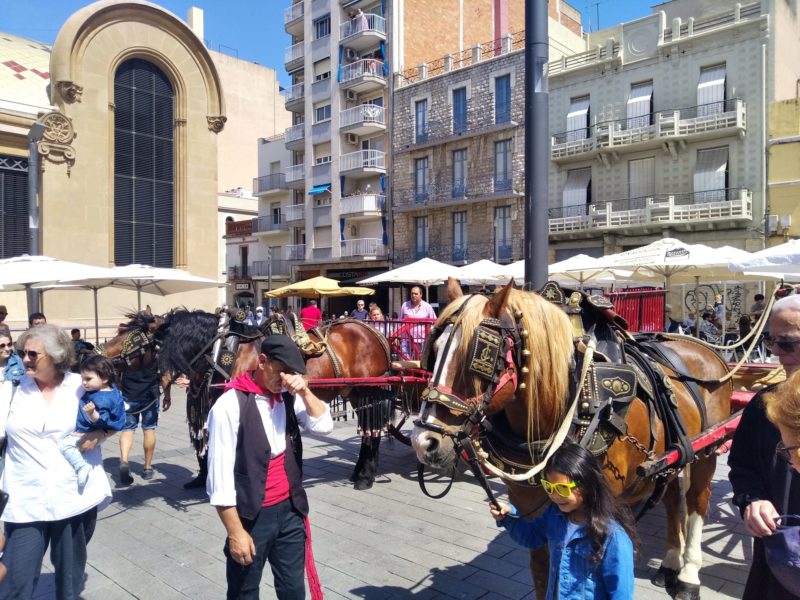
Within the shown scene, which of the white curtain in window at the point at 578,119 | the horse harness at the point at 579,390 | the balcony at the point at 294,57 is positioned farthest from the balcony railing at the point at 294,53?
the horse harness at the point at 579,390

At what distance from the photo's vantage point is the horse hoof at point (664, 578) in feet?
12.2

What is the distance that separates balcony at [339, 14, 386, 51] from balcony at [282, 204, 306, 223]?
30.7ft

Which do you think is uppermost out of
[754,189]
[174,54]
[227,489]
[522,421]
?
[174,54]

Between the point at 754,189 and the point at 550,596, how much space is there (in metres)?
21.7

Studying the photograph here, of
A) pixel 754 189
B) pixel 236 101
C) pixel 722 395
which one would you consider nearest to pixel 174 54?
pixel 722 395

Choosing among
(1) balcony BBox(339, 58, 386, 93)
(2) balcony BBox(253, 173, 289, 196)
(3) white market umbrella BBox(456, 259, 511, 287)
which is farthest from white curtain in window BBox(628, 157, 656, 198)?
(2) balcony BBox(253, 173, 289, 196)

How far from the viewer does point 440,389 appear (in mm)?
2545

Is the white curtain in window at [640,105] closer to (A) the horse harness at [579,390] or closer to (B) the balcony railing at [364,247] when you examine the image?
(B) the balcony railing at [364,247]

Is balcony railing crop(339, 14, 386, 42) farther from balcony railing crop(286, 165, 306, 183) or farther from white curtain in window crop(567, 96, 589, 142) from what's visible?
white curtain in window crop(567, 96, 589, 142)

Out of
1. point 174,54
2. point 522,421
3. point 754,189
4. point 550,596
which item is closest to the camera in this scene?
point 550,596

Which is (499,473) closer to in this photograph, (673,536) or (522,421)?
(522,421)

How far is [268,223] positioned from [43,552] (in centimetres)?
3456

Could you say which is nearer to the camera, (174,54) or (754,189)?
(174,54)

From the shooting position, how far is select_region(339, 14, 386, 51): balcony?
1174 inches
